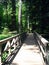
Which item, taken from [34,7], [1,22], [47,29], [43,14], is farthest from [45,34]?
[1,22]

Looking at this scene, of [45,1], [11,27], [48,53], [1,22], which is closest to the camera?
[48,53]

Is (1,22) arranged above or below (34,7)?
below

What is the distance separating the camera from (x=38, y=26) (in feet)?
114

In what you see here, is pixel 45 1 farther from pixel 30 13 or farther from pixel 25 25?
pixel 25 25

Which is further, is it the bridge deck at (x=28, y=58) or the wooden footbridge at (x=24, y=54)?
the bridge deck at (x=28, y=58)

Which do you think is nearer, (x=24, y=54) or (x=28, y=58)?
(x=28, y=58)

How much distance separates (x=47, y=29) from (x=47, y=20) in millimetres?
1640

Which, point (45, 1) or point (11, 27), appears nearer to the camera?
point (45, 1)

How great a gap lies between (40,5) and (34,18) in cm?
260

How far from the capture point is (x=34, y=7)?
3500 cm

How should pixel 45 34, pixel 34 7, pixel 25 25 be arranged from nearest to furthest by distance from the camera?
pixel 45 34
pixel 34 7
pixel 25 25

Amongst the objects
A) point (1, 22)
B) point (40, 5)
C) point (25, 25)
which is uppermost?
point (40, 5)

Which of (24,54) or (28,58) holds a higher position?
(28,58)

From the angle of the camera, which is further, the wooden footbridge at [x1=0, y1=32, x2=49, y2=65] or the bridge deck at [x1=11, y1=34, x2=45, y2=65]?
the bridge deck at [x1=11, y1=34, x2=45, y2=65]
